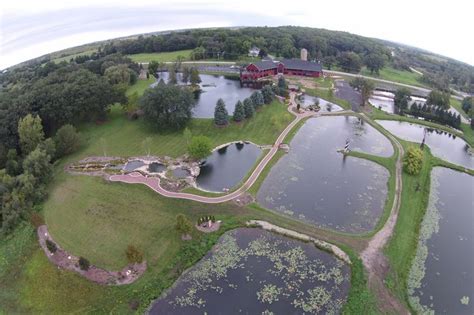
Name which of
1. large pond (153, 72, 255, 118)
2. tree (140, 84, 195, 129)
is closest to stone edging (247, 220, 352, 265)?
tree (140, 84, 195, 129)

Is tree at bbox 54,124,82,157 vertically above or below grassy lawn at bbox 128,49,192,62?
below

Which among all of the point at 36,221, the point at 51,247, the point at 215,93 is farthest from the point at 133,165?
the point at 215,93

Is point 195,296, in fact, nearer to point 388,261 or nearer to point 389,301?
point 389,301

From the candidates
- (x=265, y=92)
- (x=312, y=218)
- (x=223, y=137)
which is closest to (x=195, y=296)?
(x=312, y=218)

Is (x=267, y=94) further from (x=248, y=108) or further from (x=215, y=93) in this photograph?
(x=215, y=93)

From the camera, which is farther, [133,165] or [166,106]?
[166,106]

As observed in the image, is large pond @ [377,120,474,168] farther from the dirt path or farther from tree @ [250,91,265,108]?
tree @ [250,91,265,108]
